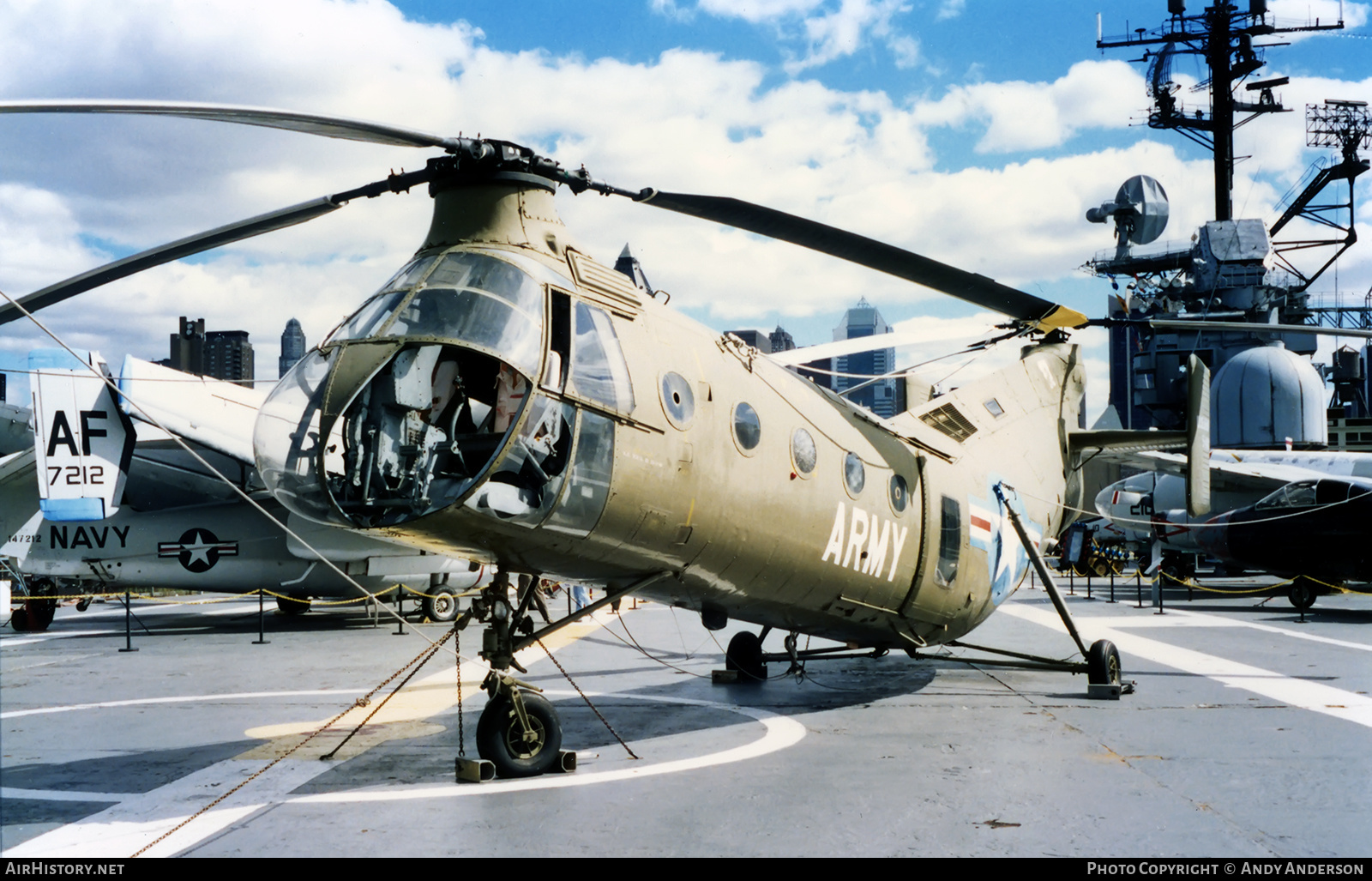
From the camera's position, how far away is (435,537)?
670cm

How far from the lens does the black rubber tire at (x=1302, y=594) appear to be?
73.2ft

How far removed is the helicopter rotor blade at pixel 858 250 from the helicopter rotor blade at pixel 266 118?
71.4 inches

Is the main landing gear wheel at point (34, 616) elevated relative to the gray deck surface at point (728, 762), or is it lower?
lower

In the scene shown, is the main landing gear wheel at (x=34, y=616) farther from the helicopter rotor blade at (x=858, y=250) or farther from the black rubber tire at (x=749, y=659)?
the helicopter rotor blade at (x=858, y=250)

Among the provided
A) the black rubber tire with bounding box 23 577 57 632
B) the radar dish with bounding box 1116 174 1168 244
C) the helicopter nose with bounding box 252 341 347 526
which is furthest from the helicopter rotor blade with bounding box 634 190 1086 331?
the radar dish with bounding box 1116 174 1168 244

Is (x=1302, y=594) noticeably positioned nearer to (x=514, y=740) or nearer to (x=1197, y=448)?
(x=1197, y=448)

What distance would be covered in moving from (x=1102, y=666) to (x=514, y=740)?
696 centimetres

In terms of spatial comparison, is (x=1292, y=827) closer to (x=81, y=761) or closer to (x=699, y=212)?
(x=699, y=212)

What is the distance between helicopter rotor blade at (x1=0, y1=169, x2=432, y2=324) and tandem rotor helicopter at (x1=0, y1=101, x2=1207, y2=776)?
17mm

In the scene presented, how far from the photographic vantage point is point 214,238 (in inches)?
284

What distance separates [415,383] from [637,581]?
240 cm

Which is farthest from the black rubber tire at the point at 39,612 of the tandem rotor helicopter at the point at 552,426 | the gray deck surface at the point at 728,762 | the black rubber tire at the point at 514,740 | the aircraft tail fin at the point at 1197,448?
the aircraft tail fin at the point at 1197,448

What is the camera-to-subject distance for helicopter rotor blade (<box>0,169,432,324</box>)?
6.88 meters

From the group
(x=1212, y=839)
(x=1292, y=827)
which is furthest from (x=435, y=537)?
(x=1292, y=827)
